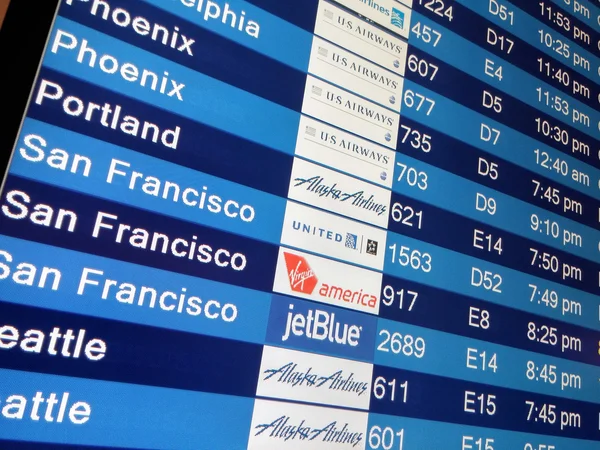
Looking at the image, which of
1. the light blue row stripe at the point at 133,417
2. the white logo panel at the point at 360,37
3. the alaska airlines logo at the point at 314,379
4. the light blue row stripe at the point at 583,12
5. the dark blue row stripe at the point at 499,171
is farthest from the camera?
the light blue row stripe at the point at 583,12

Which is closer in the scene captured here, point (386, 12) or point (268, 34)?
point (268, 34)

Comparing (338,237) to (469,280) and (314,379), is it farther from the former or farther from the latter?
(469,280)

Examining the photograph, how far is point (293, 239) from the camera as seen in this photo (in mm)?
1026

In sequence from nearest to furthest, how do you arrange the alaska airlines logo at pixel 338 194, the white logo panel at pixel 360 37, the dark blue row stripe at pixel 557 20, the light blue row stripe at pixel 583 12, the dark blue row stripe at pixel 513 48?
the alaska airlines logo at pixel 338 194
the white logo panel at pixel 360 37
the dark blue row stripe at pixel 513 48
the dark blue row stripe at pixel 557 20
the light blue row stripe at pixel 583 12

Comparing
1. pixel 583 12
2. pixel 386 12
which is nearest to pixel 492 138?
pixel 386 12

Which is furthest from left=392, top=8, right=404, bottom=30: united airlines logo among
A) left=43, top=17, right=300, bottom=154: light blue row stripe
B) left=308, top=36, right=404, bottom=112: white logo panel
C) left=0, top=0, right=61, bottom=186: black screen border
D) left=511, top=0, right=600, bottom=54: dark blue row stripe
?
left=0, top=0, right=61, bottom=186: black screen border

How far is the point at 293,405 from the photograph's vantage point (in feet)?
3.16

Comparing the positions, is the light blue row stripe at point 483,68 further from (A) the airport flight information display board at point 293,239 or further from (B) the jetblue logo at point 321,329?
(B) the jetblue logo at point 321,329

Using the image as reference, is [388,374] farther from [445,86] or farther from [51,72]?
[51,72]

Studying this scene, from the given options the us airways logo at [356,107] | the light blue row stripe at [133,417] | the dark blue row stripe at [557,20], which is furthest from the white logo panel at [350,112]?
the dark blue row stripe at [557,20]

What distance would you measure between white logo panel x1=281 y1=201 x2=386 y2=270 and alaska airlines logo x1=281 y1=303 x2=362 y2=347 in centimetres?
12

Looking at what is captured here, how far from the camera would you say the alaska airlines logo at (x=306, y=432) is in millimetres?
937

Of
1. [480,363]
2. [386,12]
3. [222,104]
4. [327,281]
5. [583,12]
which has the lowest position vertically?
[480,363]

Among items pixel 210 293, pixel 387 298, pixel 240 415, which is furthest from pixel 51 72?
pixel 387 298
